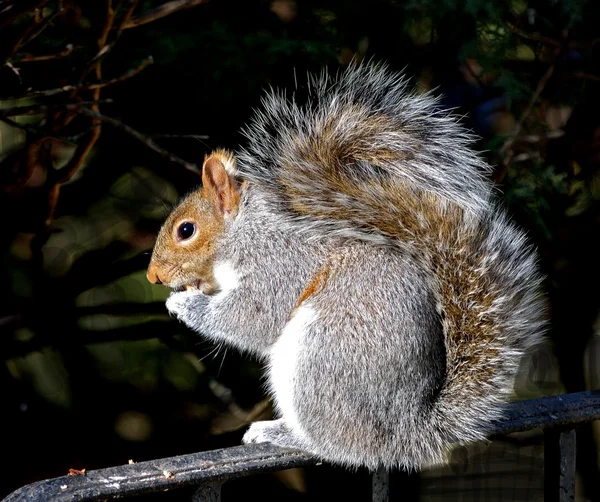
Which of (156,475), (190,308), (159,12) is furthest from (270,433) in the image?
(159,12)

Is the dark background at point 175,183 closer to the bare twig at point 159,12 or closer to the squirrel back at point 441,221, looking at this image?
the bare twig at point 159,12

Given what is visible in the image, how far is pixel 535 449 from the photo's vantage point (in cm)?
246

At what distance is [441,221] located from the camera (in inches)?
42.4

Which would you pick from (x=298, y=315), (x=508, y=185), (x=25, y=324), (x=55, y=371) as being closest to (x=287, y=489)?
(x=55, y=371)

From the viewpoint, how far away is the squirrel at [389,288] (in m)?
1.04

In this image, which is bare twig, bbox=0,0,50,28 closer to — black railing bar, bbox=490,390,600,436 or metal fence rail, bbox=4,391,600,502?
metal fence rail, bbox=4,391,600,502

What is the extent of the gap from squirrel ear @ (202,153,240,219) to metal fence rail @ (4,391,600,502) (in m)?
0.50

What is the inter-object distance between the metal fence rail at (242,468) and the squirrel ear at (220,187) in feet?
1.64

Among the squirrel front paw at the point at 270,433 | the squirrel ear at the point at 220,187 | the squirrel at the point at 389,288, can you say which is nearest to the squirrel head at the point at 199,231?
the squirrel ear at the point at 220,187

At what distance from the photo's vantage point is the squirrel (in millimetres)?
1037

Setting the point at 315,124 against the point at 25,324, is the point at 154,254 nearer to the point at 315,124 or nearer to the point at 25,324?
the point at 315,124

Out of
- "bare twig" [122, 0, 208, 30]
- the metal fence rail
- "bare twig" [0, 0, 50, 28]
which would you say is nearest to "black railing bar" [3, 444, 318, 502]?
the metal fence rail

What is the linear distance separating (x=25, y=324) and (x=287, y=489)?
0.87 m

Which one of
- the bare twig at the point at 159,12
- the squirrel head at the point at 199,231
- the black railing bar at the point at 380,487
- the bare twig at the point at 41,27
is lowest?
the black railing bar at the point at 380,487
